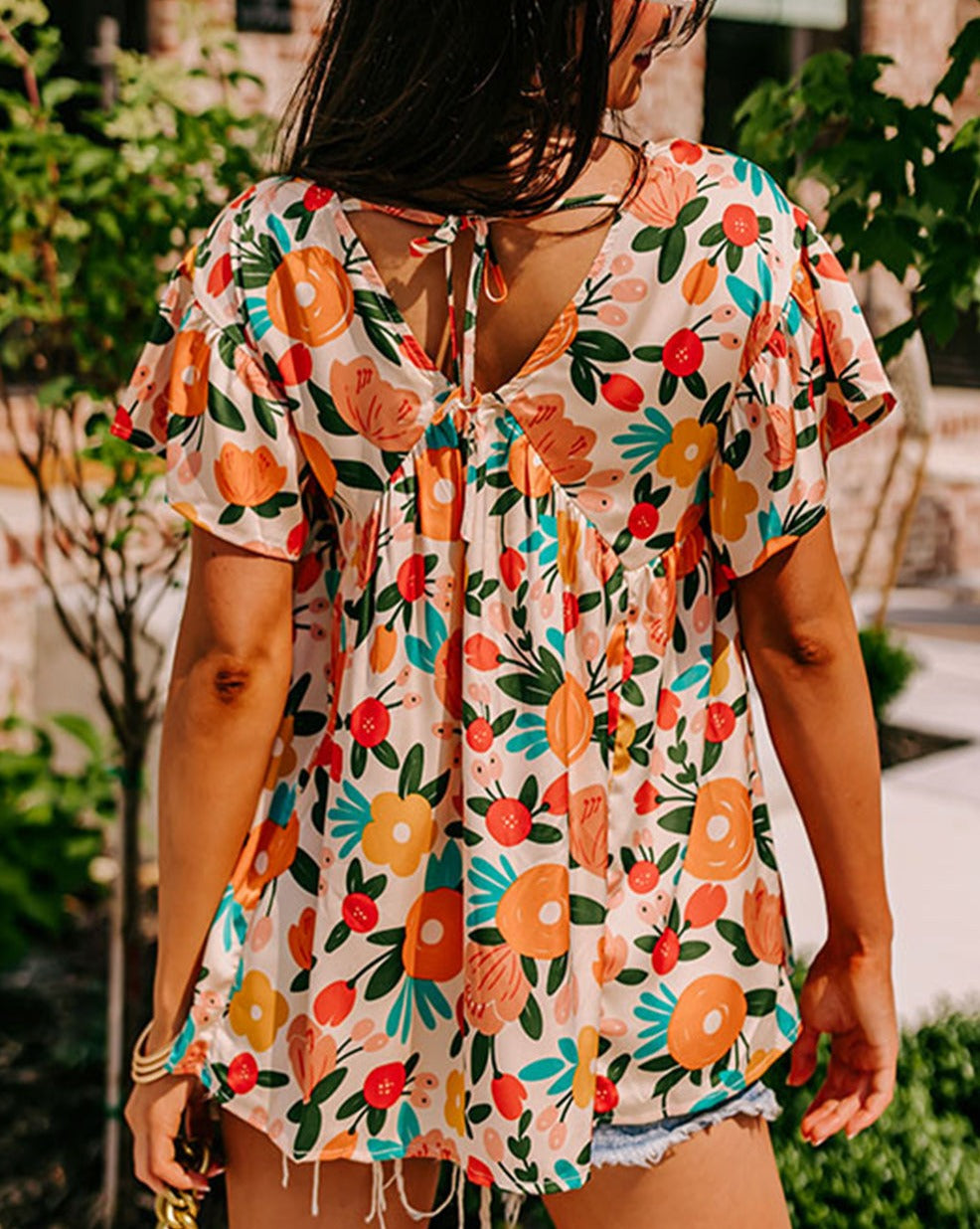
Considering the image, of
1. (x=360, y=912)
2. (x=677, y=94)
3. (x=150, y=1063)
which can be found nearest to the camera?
(x=360, y=912)

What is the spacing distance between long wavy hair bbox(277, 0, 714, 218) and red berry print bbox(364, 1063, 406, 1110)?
725 millimetres

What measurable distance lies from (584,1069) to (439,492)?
49 centimetres

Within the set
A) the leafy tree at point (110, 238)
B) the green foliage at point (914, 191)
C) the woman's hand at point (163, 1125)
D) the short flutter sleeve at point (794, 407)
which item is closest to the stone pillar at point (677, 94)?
the leafy tree at point (110, 238)

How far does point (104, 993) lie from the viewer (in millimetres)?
3770

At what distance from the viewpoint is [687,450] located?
123 centimetres

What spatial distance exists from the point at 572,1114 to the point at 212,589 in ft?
1.74

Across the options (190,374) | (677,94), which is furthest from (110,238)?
(677,94)

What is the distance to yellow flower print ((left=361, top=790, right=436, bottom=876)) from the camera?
4.13 feet

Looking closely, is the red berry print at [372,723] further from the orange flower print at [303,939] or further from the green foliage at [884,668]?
the green foliage at [884,668]

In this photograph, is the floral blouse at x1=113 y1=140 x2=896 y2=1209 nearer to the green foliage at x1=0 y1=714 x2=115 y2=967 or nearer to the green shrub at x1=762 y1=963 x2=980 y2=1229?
the green shrub at x1=762 y1=963 x2=980 y2=1229

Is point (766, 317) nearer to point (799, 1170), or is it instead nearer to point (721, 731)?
point (721, 731)

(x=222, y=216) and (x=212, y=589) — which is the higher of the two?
(x=222, y=216)

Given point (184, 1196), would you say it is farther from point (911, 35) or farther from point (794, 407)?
point (911, 35)

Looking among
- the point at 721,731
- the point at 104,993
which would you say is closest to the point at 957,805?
the point at 104,993
